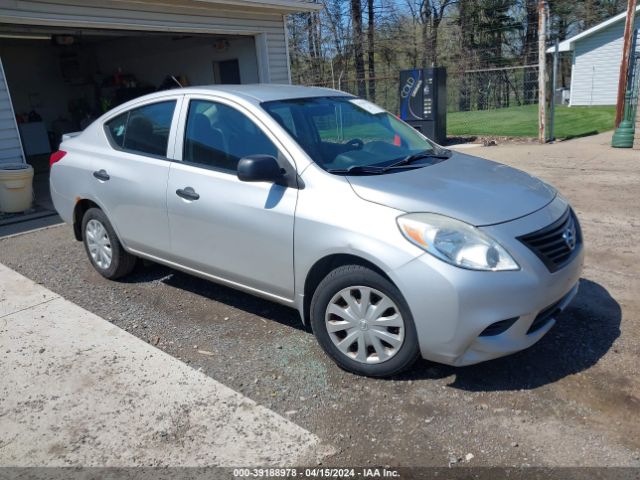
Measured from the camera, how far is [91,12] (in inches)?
354

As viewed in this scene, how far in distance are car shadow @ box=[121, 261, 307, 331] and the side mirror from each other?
1227 millimetres

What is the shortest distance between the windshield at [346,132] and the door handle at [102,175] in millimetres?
1685

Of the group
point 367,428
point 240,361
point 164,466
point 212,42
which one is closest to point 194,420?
point 164,466

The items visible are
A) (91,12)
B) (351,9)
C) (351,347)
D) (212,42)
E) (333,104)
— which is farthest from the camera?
(351,9)

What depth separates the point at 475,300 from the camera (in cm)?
276

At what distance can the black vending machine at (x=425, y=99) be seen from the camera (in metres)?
12.8

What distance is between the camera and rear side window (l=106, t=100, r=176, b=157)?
423cm

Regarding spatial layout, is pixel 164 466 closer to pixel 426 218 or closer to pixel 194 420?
pixel 194 420

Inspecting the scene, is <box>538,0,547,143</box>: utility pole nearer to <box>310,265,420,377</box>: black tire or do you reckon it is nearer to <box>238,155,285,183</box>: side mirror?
<box>238,155,285,183</box>: side mirror

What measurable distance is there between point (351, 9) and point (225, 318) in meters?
26.8

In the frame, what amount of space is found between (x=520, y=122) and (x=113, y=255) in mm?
15933

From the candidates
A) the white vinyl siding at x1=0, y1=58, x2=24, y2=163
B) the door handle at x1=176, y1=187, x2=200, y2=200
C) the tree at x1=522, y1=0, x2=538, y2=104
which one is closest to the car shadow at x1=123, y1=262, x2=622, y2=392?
the door handle at x1=176, y1=187, x2=200, y2=200

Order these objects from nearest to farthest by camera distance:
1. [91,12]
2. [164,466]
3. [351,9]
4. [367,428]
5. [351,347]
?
[164,466] < [367,428] < [351,347] < [91,12] < [351,9]

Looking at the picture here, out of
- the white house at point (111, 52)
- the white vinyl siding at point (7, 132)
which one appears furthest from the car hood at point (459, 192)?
the white house at point (111, 52)
